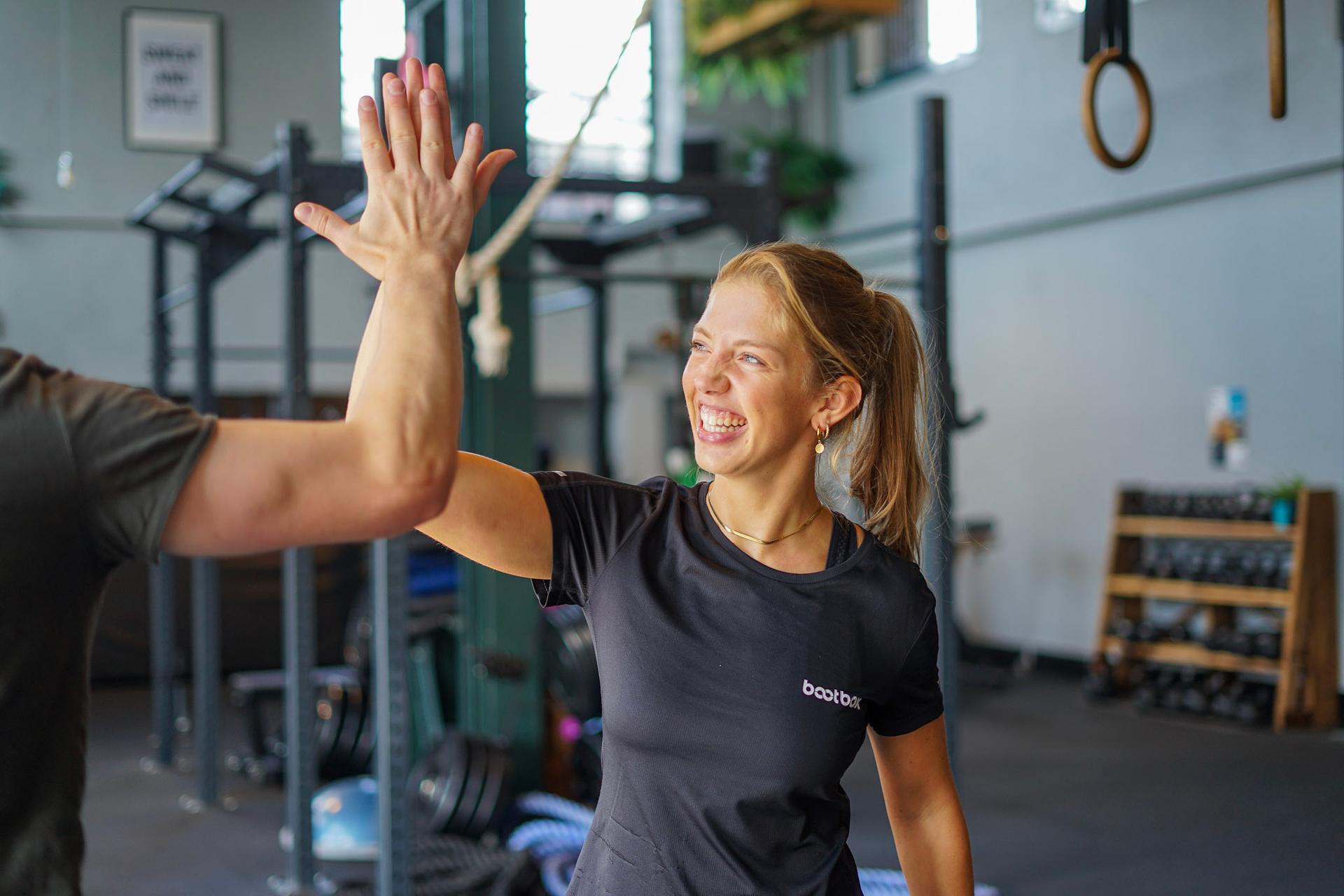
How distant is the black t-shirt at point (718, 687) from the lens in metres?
1.20

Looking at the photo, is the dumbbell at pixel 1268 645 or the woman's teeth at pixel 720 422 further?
the dumbbell at pixel 1268 645

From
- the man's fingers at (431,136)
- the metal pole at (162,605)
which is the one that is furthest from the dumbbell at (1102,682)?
the man's fingers at (431,136)

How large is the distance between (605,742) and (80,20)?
1.48m

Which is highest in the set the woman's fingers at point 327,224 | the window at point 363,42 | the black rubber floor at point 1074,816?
the window at point 363,42

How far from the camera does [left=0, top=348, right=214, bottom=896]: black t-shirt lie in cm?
77

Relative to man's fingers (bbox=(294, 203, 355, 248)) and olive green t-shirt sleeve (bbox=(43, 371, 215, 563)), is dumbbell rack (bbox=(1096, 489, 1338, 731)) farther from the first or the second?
olive green t-shirt sleeve (bbox=(43, 371, 215, 563))

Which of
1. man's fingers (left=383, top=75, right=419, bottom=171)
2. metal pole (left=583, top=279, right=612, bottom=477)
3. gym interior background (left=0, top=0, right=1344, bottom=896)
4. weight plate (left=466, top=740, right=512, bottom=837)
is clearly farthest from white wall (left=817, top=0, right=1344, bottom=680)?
man's fingers (left=383, top=75, right=419, bottom=171)

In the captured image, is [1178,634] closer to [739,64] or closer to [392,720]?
[739,64]

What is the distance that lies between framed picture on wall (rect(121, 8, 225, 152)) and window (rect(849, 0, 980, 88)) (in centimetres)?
566

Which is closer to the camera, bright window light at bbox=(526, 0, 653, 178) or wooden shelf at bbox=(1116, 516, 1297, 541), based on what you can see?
bright window light at bbox=(526, 0, 653, 178)

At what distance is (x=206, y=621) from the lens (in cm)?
489

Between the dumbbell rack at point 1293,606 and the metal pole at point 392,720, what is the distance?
4721mm

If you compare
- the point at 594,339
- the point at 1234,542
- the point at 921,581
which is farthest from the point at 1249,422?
the point at 921,581

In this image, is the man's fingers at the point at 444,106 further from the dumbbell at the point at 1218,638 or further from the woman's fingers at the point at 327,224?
the dumbbell at the point at 1218,638
